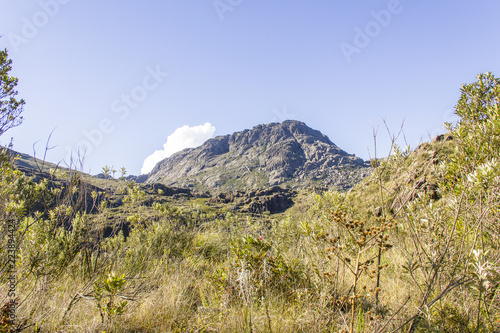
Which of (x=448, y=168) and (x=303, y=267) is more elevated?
(x=448, y=168)

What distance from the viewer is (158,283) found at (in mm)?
4203

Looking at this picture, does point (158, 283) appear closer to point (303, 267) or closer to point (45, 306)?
point (45, 306)

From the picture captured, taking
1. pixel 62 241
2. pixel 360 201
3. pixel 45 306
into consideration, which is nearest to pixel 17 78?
pixel 62 241

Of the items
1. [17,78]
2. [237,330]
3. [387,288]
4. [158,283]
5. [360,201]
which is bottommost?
[158,283]

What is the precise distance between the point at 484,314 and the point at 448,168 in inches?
98.6

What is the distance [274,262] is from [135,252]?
366 cm

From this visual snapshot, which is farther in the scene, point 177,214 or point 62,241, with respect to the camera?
point 177,214

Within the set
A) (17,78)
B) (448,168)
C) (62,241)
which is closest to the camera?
(448,168)

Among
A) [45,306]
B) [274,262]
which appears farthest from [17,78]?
[274,262]

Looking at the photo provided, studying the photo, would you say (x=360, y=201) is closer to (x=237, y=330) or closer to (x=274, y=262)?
(x=274, y=262)

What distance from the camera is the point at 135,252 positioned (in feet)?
18.1

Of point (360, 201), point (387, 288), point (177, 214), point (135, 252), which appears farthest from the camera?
point (360, 201)

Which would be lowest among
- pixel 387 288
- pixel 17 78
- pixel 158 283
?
pixel 158 283

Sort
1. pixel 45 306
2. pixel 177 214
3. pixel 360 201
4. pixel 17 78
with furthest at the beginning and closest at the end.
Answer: pixel 360 201 → pixel 177 214 → pixel 17 78 → pixel 45 306
